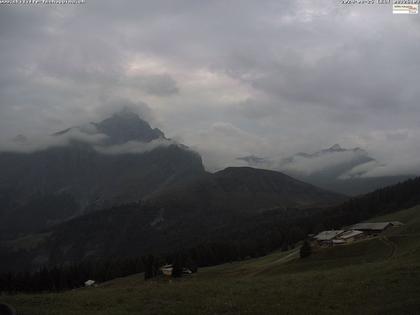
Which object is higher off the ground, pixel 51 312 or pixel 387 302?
pixel 51 312

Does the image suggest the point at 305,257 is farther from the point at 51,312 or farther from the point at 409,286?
the point at 51,312

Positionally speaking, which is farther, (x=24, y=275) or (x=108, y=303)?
(x=24, y=275)

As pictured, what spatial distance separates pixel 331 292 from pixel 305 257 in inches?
2540

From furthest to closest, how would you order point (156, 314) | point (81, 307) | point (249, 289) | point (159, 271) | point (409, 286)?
1. point (159, 271)
2. point (249, 289)
3. point (409, 286)
4. point (81, 307)
5. point (156, 314)

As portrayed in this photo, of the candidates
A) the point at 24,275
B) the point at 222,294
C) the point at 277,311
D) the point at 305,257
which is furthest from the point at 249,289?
the point at 24,275

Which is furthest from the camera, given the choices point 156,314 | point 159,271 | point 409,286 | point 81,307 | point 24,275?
point 24,275

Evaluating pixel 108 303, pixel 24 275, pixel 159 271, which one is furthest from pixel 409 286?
pixel 24 275

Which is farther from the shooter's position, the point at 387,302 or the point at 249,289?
the point at 249,289

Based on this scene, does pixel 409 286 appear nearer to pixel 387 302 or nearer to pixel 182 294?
pixel 387 302

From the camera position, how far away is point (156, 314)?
31.8 m

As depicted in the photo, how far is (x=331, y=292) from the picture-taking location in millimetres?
38344

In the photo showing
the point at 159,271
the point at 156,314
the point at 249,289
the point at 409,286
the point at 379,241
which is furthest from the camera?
the point at 159,271

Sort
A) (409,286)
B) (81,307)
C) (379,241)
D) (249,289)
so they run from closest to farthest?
(81,307)
(409,286)
(249,289)
(379,241)

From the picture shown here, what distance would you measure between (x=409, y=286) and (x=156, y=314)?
1875 centimetres
